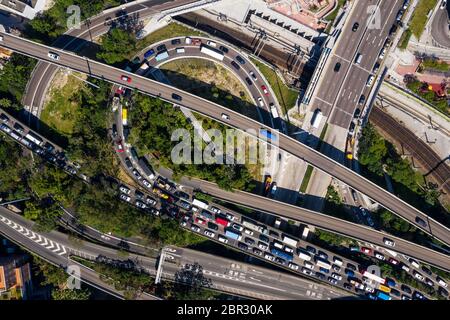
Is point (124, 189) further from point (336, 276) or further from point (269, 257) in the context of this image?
point (336, 276)

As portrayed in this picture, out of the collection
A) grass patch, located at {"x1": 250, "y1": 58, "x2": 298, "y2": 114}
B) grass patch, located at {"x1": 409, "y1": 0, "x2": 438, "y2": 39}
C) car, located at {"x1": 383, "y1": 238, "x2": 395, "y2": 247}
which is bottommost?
car, located at {"x1": 383, "y1": 238, "x2": 395, "y2": 247}

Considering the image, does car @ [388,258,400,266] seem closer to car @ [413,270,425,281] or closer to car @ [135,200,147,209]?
car @ [413,270,425,281]

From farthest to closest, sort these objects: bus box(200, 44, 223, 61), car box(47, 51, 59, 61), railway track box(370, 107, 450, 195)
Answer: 1. railway track box(370, 107, 450, 195)
2. bus box(200, 44, 223, 61)
3. car box(47, 51, 59, 61)

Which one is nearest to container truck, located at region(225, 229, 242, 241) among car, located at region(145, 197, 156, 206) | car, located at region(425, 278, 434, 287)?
car, located at region(145, 197, 156, 206)

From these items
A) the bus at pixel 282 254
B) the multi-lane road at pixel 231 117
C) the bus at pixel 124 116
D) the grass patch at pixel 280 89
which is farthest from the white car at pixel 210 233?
the grass patch at pixel 280 89

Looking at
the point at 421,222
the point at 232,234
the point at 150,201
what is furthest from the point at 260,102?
the point at 421,222

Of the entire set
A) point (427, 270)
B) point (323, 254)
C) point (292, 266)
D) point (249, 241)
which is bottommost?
point (292, 266)
